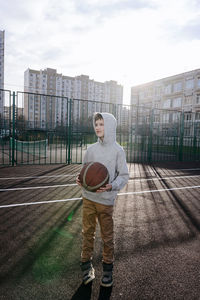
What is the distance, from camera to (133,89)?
6044 centimetres

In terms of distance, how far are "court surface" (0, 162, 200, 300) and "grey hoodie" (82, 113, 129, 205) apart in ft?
3.24

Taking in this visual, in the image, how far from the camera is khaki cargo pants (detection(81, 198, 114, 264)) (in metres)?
2.68

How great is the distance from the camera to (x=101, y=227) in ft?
8.99

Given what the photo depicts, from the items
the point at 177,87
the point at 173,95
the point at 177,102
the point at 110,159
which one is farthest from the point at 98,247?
the point at 173,95

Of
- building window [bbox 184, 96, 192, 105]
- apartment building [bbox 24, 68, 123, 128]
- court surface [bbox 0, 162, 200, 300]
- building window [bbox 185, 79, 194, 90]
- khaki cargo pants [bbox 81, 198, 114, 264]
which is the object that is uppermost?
apartment building [bbox 24, 68, 123, 128]

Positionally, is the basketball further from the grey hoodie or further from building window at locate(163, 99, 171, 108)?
building window at locate(163, 99, 171, 108)

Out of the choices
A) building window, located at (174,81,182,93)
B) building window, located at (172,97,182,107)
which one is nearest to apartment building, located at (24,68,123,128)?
building window, located at (172,97,182,107)

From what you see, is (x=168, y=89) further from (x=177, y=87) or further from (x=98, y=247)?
(x=98, y=247)

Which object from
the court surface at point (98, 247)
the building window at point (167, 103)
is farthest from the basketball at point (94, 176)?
the building window at point (167, 103)

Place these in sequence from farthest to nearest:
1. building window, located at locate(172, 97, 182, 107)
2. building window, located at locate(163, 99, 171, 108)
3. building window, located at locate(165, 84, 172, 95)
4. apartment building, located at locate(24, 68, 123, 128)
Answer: apartment building, located at locate(24, 68, 123, 128), building window, located at locate(163, 99, 171, 108), building window, located at locate(165, 84, 172, 95), building window, located at locate(172, 97, 182, 107)

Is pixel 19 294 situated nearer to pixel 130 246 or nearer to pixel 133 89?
pixel 130 246

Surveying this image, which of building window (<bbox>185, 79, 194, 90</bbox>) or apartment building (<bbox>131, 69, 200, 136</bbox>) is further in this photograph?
building window (<bbox>185, 79, 194, 90</bbox>)

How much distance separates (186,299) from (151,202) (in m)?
3.51

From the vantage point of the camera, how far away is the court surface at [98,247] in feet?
8.27
